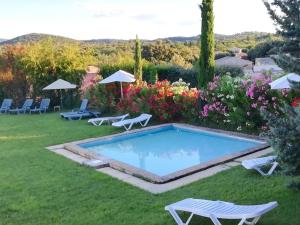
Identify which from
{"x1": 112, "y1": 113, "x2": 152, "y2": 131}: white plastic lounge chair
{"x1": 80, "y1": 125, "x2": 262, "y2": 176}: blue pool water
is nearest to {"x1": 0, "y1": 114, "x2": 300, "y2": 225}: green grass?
{"x1": 80, "y1": 125, "x2": 262, "y2": 176}: blue pool water

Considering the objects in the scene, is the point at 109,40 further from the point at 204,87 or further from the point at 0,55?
the point at 204,87

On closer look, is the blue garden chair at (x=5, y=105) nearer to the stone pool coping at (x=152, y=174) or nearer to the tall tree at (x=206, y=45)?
the stone pool coping at (x=152, y=174)

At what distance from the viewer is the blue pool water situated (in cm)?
959

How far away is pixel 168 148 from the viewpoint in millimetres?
11234

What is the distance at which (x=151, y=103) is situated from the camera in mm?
14062

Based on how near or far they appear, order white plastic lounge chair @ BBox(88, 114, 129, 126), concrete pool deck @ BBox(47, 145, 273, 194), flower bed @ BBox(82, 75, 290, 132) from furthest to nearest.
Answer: white plastic lounge chair @ BBox(88, 114, 129, 126)
flower bed @ BBox(82, 75, 290, 132)
concrete pool deck @ BBox(47, 145, 273, 194)

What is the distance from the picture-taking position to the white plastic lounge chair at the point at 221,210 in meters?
4.29

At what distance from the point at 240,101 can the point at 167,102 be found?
3.53 metres

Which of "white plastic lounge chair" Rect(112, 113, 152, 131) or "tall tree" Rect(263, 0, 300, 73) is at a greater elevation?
"tall tree" Rect(263, 0, 300, 73)

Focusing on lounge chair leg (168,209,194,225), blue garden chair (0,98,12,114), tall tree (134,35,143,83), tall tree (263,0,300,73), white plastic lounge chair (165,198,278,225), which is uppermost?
tall tree (263,0,300,73)

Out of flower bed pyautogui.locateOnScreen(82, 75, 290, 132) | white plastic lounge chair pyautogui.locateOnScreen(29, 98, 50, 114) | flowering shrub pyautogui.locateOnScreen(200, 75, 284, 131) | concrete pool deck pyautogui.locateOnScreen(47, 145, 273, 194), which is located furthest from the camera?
white plastic lounge chair pyautogui.locateOnScreen(29, 98, 50, 114)

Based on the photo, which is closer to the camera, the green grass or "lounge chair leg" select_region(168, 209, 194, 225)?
"lounge chair leg" select_region(168, 209, 194, 225)

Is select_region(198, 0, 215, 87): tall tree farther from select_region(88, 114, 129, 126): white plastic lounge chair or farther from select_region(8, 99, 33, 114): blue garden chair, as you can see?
select_region(8, 99, 33, 114): blue garden chair

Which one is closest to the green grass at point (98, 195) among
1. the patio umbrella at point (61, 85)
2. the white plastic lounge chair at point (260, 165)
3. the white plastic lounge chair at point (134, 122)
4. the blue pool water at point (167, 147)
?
the white plastic lounge chair at point (260, 165)
